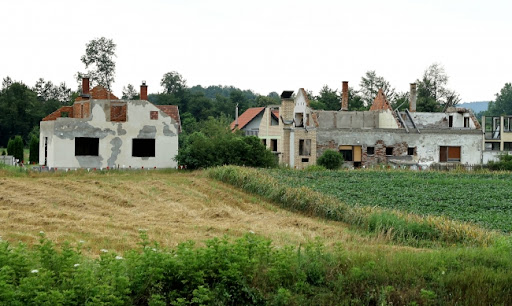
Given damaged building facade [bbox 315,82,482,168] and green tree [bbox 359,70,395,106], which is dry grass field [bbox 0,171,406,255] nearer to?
damaged building facade [bbox 315,82,482,168]

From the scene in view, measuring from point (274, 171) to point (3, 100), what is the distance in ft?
153

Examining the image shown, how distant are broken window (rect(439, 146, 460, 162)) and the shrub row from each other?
85.1 feet

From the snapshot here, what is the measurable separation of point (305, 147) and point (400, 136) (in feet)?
23.5

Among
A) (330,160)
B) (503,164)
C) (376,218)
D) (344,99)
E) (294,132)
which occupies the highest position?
(344,99)

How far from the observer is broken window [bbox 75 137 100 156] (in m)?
39.8

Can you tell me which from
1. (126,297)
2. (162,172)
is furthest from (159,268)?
(162,172)

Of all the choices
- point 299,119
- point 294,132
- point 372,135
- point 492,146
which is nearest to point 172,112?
point 294,132

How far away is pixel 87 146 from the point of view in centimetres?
4009

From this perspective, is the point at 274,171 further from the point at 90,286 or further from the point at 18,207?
the point at 90,286

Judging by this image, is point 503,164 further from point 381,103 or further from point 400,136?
point 381,103

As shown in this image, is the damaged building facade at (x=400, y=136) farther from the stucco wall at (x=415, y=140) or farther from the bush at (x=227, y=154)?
the bush at (x=227, y=154)

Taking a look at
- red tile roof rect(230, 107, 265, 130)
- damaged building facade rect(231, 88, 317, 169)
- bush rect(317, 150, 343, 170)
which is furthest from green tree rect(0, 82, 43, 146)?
bush rect(317, 150, 343, 170)

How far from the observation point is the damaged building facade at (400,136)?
157ft

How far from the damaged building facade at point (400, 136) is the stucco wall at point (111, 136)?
11.9 meters
